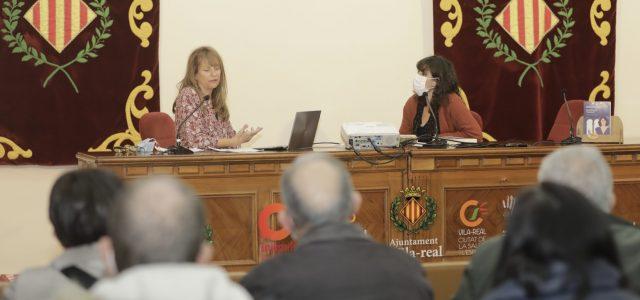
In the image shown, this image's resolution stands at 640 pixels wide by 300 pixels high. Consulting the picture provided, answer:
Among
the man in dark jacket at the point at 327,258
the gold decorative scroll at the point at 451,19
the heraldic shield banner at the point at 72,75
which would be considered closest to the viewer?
the man in dark jacket at the point at 327,258

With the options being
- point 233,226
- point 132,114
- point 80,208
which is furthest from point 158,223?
point 132,114

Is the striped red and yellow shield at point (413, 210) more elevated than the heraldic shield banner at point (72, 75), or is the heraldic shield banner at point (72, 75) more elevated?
the heraldic shield banner at point (72, 75)

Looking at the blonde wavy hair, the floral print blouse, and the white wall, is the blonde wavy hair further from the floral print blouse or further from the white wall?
the white wall

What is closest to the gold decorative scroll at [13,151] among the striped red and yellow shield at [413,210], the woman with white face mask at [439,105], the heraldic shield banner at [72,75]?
the heraldic shield banner at [72,75]

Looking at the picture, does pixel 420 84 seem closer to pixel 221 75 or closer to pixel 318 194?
pixel 221 75

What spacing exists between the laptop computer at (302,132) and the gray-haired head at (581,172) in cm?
280

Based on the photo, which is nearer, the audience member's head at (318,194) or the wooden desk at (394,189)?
the audience member's head at (318,194)

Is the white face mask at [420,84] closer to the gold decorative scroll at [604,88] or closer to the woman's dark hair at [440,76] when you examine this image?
the woman's dark hair at [440,76]

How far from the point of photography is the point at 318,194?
217 cm

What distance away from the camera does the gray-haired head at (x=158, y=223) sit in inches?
67.1

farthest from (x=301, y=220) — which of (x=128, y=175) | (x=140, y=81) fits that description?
(x=140, y=81)

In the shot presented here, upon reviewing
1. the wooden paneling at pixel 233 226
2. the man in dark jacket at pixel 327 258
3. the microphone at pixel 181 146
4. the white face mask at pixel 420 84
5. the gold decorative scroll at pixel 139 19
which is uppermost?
the gold decorative scroll at pixel 139 19

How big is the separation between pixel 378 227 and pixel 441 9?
7.68ft

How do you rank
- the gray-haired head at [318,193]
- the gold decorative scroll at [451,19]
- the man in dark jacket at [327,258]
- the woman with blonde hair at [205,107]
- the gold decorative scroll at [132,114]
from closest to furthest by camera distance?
the man in dark jacket at [327,258], the gray-haired head at [318,193], the woman with blonde hair at [205,107], the gold decorative scroll at [132,114], the gold decorative scroll at [451,19]
